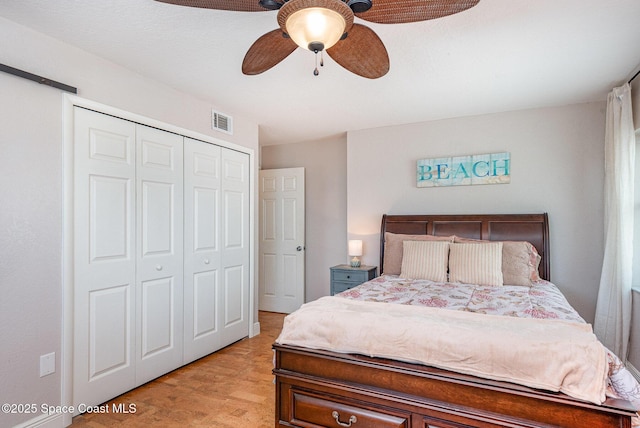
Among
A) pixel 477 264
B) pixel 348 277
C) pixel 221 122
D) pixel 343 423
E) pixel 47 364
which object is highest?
pixel 221 122

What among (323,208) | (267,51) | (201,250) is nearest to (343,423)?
(267,51)

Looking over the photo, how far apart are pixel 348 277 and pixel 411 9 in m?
2.97

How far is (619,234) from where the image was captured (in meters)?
2.87

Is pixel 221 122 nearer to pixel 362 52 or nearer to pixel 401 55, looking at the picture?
pixel 401 55

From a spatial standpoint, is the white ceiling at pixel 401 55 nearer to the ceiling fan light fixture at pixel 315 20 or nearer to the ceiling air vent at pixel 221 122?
the ceiling air vent at pixel 221 122

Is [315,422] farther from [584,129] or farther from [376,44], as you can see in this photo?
[584,129]

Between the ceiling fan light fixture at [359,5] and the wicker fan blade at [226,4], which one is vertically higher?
the wicker fan blade at [226,4]

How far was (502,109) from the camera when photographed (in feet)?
12.0

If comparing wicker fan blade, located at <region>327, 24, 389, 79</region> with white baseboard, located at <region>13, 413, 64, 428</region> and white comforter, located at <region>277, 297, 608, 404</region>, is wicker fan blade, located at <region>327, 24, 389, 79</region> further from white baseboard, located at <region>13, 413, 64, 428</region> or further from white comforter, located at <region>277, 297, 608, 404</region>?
white baseboard, located at <region>13, 413, 64, 428</region>

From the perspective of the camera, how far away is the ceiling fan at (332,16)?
4.31ft

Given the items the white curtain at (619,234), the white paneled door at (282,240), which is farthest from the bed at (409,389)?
the white paneled door at (282,240)

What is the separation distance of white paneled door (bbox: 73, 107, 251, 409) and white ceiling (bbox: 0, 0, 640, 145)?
1.83 feet

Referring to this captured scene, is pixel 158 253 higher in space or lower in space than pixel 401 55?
lower

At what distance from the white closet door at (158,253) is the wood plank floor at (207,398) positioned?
19 centimetres
